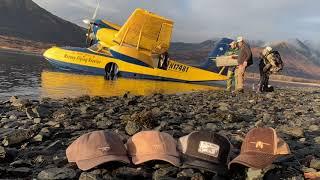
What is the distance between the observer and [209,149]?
17.7ft

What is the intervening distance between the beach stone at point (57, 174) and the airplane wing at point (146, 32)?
25824 millimetres

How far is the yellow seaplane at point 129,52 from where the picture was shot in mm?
31441

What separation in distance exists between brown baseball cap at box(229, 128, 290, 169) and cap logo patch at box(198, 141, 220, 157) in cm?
24

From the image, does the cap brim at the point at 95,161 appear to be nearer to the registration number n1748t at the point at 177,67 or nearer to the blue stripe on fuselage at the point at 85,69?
the blue stripe on fuselage at the point at 85,69

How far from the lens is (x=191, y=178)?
5215mm

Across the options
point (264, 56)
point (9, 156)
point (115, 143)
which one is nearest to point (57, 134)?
point (9, 156)

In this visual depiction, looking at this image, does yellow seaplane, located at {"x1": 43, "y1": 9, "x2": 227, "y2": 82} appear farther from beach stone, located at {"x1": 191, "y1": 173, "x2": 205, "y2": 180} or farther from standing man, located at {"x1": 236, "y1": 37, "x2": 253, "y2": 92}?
beach stone, located at {"x1": 191, "y1": 173, "x2": 205, "y2": 180}

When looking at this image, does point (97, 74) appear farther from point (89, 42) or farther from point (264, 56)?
point (264, 56)

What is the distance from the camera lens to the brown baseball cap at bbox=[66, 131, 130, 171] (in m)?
5.23

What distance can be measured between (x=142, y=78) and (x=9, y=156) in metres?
27.0

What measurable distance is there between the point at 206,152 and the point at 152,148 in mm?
704

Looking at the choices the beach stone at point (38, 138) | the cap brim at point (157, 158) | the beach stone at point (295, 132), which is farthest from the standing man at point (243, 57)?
the cap brim at point (157, 158)

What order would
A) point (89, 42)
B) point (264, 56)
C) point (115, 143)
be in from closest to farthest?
point (115, 143), point (264, 56), point (89, 42)

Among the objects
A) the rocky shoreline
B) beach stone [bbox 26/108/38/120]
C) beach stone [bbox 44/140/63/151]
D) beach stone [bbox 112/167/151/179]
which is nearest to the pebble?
the rocky shoreline
